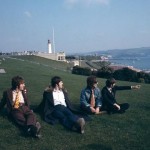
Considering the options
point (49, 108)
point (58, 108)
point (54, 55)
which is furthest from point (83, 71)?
point (54, 55)

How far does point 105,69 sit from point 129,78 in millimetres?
3196

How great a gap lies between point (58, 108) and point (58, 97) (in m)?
0.39

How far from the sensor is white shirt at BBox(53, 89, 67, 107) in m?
9.24

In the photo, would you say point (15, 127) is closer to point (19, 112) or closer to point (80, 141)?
point (19, 112)

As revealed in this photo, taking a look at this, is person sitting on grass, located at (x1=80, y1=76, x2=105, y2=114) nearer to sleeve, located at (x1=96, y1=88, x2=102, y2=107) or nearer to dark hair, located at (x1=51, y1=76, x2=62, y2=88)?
sleeve, located at (x1=96, y1=88, x2=102, y2=107)

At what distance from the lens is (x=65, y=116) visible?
345 inches

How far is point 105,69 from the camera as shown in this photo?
29.7m

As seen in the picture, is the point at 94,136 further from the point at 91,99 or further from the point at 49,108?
the point at 91,99

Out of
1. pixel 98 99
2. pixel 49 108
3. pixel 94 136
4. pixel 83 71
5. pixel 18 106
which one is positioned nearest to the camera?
pixel 94 136

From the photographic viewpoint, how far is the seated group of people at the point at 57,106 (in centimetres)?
824

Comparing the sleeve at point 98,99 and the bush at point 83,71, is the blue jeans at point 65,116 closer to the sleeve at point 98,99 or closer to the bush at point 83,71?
the sleeve at point 98,99

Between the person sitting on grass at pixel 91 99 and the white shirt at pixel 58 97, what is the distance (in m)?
0.72

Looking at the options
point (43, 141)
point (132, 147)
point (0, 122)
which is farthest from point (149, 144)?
point (0, 122)

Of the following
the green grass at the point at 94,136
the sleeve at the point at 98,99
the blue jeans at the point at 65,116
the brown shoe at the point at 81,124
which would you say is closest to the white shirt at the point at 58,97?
the blue jeans at the point at 65,116
